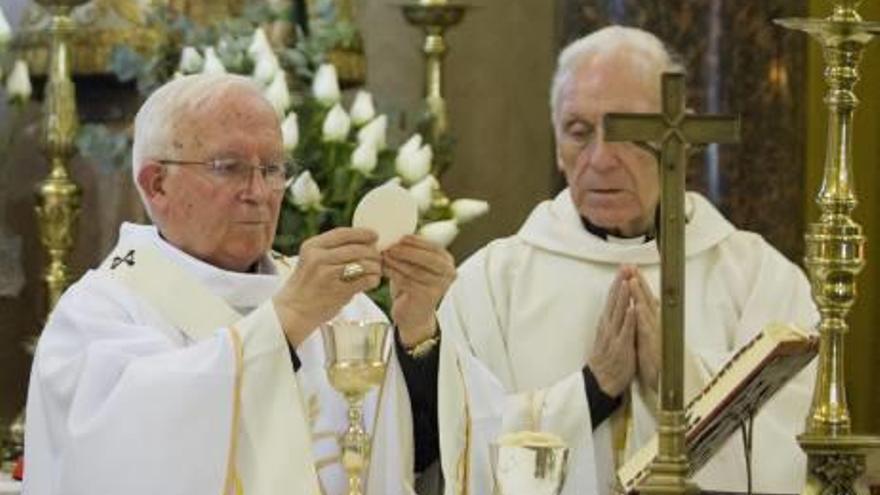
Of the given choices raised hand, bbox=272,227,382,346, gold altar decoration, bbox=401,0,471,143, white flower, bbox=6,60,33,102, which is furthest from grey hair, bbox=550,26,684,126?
gold altar decoration, bbox=401,0,471,143

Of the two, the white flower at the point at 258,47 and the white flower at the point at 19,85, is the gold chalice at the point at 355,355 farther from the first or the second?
the white flower at the point at 19,85

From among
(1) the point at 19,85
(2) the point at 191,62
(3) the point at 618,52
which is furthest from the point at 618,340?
(1) the point at 19,85

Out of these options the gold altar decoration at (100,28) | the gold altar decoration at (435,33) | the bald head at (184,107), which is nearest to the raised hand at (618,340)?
the bald head at (184,107)

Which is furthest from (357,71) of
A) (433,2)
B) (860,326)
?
(860,326)

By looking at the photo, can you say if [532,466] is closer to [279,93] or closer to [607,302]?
[607,302]

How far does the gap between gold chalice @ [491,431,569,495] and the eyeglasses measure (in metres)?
0.98

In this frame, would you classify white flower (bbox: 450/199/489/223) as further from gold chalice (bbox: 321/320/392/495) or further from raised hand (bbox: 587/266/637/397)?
gold chalice (bbox: 321/320/392/495)

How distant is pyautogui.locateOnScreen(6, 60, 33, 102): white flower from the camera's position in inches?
301

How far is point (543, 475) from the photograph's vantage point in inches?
177

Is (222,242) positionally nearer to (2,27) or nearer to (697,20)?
(2,27)

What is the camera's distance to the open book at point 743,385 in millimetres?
4703

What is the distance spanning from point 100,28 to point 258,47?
112 cm

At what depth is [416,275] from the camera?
5.04 metres

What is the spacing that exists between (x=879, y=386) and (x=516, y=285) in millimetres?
3165
